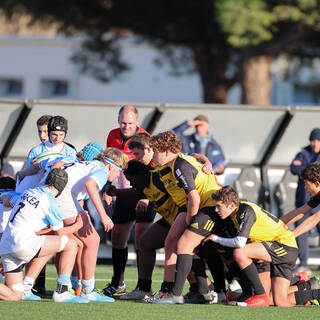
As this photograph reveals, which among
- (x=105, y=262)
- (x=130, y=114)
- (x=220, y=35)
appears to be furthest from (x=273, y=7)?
(x=130, y=114)

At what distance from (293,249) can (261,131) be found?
5.88 metres

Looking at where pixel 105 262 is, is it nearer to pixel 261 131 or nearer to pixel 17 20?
pixel 261 131

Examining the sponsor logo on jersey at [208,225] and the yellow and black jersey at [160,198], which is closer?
the sponsor logo on jersey at [208,225]

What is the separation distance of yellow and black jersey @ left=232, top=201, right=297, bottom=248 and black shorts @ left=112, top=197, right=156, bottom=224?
3.69 feet

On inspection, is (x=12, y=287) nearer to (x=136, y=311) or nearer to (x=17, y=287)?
(x=17, y=287)

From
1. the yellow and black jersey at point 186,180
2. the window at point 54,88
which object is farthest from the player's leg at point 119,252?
the window at point 54,88

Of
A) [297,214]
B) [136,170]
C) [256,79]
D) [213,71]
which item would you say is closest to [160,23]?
[213,71]

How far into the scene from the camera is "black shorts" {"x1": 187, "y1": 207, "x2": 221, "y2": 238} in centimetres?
808

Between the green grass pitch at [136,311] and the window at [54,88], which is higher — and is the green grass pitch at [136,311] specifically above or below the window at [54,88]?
below

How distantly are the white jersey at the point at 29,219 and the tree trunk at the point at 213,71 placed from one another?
645 inches

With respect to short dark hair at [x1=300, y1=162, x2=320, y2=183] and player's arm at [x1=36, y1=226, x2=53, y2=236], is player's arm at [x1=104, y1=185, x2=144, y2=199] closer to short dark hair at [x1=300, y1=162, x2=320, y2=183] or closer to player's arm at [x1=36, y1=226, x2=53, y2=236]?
player's arm at [x1=36, y1=226, x2=53, y2=236]

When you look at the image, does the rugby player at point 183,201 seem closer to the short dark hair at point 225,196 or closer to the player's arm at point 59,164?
the short dark hair at point 225,196

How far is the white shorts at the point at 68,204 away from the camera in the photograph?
8125mm

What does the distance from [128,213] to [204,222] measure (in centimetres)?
134
